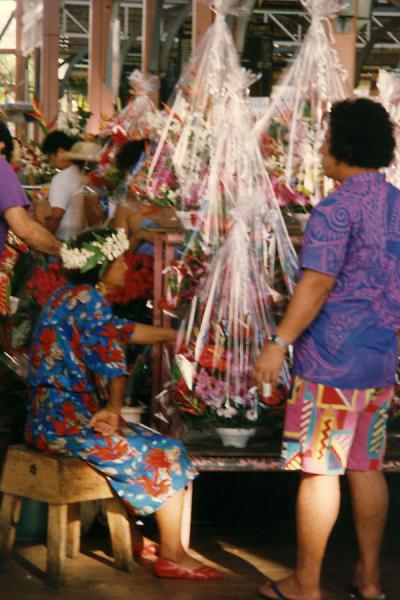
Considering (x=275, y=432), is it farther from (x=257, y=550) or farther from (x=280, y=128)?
(x=280, y=128)

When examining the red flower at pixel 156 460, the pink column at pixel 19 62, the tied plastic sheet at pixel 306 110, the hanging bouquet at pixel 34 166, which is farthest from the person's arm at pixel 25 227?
the pink column at pixel 19 62

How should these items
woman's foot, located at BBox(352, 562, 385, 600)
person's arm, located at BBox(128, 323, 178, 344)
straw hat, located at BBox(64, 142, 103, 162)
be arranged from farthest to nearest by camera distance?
straw hat, located at BBox(64, 142, 103, 162), person's arm, located at BBox(128, 323, 178, 344), woman's foot, located at BBox(352, 562, 385, 600)

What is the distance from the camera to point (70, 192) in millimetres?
7277

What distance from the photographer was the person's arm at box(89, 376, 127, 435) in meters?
4.44

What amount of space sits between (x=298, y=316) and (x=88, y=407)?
101 cm

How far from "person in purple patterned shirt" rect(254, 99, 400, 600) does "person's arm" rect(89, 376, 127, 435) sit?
675 mm

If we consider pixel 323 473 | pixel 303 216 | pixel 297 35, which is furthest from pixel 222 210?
pixel 297 35

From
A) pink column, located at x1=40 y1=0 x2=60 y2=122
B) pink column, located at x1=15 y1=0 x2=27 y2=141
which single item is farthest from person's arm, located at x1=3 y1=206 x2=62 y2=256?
pink column, located at x1=15 y1=0 x2=27 y2=141

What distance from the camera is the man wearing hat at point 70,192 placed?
270 inches

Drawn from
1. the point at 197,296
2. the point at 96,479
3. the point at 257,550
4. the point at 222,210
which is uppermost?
the point at 222,210

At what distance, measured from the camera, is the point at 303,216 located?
5.02 m

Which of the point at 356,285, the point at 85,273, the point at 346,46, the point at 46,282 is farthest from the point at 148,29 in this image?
the point at 356,285

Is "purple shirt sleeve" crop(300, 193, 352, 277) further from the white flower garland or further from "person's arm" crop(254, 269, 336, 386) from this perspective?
the white flower garland

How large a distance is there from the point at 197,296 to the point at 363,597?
1295 mm
